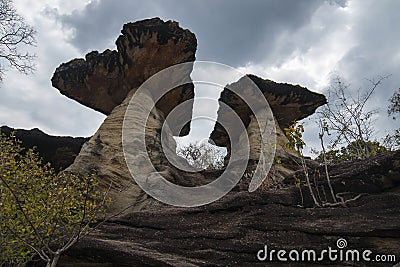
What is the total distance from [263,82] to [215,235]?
506 inches

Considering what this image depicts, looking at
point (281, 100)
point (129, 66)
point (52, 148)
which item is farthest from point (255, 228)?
point (52, 148)

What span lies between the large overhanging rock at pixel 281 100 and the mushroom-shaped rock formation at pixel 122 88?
99.4 inches

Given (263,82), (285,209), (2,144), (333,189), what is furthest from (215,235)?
(263,82)

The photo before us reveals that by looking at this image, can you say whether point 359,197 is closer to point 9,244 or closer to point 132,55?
point 9,244

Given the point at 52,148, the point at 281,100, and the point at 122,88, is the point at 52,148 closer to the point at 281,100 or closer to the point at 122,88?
the point at 122,88

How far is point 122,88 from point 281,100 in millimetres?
8100

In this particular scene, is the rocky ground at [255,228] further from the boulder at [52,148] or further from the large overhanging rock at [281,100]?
the boulder at [52,148]

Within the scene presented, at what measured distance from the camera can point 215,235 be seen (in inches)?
251

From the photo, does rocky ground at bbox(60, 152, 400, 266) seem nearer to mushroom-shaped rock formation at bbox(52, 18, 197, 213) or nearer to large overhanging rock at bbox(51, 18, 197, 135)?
mushroom-shaped rock formation at bbox(52, 18, 197, 213)

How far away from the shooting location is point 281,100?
18234mm

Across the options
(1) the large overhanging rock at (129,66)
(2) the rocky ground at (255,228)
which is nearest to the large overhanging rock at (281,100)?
(1) the large overhanging rock at (129,66)

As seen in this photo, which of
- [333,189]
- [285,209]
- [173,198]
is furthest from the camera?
[173,198]

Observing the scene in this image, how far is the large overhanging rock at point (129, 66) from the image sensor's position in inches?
598

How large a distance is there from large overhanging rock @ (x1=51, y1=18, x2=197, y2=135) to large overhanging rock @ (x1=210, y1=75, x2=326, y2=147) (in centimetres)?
249
